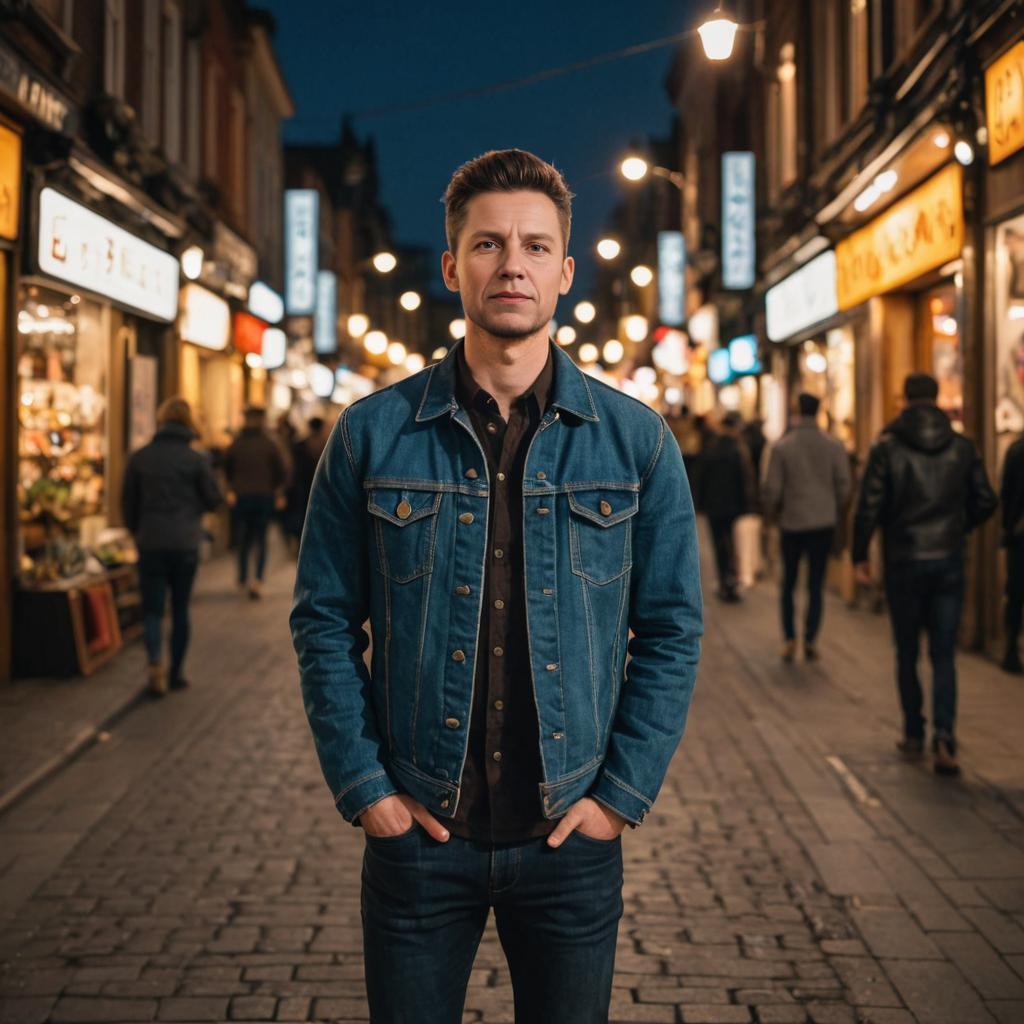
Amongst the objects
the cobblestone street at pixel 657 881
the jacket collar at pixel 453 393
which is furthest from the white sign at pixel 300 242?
the jacket collar at pixel 453 393

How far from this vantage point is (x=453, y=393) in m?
2.61

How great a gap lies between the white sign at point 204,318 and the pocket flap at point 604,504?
1577 centimetres

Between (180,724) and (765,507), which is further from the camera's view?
(765,507)

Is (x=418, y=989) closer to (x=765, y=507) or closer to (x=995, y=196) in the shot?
(x=765, y=507)

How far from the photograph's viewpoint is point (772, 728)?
8.41m

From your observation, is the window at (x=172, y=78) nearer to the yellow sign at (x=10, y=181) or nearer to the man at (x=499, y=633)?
the yellow sign at (x=10, y=181)

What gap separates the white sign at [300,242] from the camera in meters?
30.9

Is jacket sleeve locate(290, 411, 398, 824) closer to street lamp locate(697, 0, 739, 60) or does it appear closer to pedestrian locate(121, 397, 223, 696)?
pedestrian locate(121, 397, 223, 696)

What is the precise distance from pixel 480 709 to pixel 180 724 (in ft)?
21.2

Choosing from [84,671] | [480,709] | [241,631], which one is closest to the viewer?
[480,709]

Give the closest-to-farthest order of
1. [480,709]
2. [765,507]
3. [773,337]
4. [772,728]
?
[480,709] → [772,728] → [765,507] → [773,337]

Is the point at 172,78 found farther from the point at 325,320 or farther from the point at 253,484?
the point at 325,320

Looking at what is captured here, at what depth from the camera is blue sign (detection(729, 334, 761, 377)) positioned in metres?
23.4

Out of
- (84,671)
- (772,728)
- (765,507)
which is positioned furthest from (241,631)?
(772,728)
